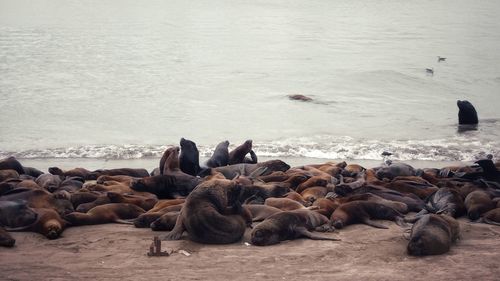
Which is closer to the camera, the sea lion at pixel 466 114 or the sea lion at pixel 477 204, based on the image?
the sea lion at pixel 477 204

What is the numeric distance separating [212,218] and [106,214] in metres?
1.50

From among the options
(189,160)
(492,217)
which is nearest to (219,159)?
(189,160)

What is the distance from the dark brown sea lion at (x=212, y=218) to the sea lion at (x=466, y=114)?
10039 mm

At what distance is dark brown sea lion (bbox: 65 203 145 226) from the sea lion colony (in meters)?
0.01

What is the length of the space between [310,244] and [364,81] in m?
16.9

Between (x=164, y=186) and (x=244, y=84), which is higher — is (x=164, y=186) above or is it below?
below

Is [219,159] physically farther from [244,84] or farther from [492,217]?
[244,84]

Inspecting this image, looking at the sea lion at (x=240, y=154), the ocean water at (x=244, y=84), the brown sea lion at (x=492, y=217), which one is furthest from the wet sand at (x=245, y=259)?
the ocean water at (x=244, y=84)

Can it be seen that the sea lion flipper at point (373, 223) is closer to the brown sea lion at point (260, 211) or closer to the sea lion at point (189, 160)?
the brown sea lion at point (260, 211)

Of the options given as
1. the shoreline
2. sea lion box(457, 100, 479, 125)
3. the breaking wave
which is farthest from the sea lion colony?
sea lion box(457, 100, 479, 125)

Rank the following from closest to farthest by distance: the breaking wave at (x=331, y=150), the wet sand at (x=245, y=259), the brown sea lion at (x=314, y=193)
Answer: the wet sand at (x=245, y=259) → the brown sea lion at (x=314, y=193) → the breaking wave at (x=331, y=150)

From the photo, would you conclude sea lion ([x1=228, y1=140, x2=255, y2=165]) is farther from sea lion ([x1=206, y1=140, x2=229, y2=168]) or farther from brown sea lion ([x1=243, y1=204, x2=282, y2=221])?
brown sea lion ([x1=243, y1=204, x2=282, y2=221])

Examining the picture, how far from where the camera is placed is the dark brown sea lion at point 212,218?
7855 mm

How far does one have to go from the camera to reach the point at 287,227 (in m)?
8.11
